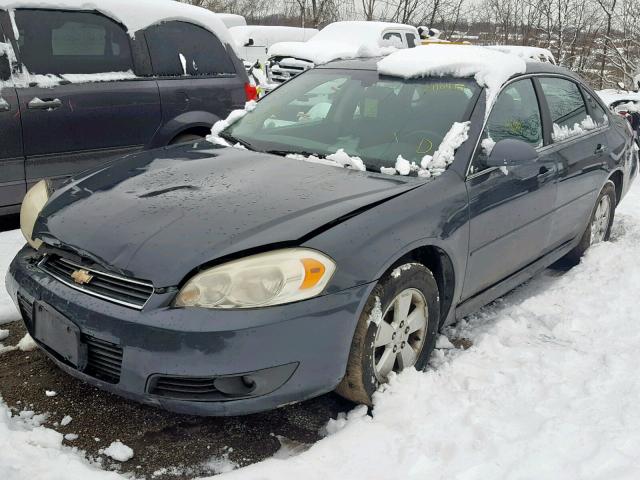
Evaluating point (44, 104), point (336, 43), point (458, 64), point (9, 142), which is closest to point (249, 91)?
point (44, 104)

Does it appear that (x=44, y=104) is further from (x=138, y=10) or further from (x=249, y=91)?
(x=249, y=91)

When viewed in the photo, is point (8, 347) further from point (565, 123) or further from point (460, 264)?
→ point (565, 123)

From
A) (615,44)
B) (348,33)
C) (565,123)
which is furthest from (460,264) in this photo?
(615,44)

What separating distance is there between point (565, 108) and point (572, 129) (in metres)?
0.15

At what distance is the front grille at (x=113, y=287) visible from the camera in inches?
92.4

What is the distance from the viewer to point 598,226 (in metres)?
4.84

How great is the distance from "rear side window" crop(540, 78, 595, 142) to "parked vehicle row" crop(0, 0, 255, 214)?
2.93 meters

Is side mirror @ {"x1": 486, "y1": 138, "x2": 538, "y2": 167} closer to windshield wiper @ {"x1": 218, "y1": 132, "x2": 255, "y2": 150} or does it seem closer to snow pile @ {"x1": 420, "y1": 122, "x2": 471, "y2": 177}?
snow pile @ {"x1": 420, "y1": 122, "x2": 471, "y2": 177}

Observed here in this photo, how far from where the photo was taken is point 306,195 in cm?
277

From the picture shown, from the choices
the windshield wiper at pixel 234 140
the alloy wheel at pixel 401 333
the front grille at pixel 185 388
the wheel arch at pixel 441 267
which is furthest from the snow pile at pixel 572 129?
the front grille at pixel 185 388

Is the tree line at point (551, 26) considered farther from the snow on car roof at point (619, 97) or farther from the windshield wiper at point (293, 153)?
the windshield wiper at point (293, 153)

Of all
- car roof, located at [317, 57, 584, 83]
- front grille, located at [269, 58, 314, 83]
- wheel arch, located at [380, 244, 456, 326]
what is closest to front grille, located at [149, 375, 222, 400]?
wheel arch, located at [380, 244, 456, 326]

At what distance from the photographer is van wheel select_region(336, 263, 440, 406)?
259 centimetres

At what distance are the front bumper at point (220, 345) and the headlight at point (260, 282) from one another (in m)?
0.04
